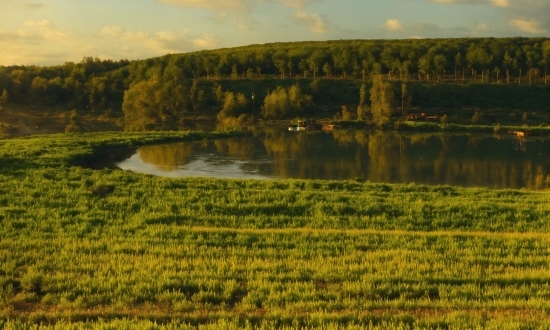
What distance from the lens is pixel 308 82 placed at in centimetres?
10819

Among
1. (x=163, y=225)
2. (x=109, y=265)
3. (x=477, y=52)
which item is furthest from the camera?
(x=477, y=52)

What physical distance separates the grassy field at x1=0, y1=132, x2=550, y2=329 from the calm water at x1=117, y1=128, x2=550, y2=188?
35.9 ft

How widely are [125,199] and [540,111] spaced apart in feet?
281

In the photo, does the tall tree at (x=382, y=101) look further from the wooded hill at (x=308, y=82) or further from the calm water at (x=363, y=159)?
the calm water at (x=363, y=159)

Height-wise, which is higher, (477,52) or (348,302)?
(477,52)

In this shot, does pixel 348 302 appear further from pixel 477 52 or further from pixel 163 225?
pixel 477 52

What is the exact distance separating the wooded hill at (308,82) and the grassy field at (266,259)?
66.8 m

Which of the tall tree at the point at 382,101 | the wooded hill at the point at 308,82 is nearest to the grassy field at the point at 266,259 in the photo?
the tall tree at the point at 382,101

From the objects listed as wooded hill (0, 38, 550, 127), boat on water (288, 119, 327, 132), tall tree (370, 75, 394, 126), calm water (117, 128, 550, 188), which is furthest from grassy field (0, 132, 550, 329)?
wooded hill (0, 38, 550, 127)

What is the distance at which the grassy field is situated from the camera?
809cm

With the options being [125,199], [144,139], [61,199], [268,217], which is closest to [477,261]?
[268,217]

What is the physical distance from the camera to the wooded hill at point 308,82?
89.8 metres

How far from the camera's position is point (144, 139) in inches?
1919

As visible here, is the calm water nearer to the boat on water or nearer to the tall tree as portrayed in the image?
the boat on water
